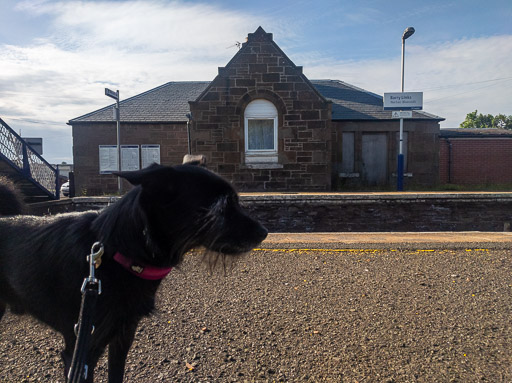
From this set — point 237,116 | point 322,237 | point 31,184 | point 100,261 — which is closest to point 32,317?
point 100,261

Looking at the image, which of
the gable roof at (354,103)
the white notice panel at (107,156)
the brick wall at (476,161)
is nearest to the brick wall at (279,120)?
the gable roof at (354,103)

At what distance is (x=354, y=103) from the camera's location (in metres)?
19.8

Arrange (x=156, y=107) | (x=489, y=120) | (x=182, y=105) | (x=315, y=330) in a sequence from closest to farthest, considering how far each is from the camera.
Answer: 1. (x=315, y=330)
2. (x=156, y=107)
3. (x=182, y=105)
4. (x=489, y=120)

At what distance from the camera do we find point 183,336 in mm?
3572

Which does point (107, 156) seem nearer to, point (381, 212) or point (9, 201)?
point (381, 212)

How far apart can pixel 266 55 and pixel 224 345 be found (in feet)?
44.7

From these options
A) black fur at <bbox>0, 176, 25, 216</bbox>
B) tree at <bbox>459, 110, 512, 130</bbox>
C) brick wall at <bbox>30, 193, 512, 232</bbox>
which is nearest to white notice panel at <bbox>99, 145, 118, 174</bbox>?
brick wall at <bbox>30, 193, 512, 232</bbox>

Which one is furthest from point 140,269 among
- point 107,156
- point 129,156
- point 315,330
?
point 107,156

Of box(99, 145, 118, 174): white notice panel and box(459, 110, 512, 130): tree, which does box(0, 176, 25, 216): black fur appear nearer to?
box(99, 145, 118, 174): white notice panel

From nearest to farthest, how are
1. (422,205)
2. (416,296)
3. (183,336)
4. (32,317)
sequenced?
1. (32,317)
2. (183,336)
3. (416,296)
4. (422,205)

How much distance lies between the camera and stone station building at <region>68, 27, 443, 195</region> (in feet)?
50.0

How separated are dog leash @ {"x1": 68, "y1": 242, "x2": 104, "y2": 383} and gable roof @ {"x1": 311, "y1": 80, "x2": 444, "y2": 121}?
54.8ft

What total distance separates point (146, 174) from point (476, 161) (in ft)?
73.8

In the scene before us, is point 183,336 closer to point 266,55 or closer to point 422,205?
point 422,205
